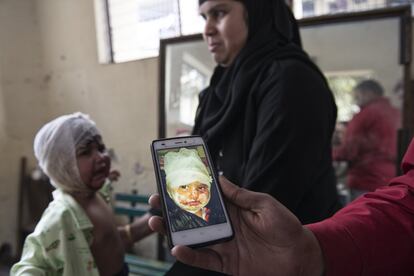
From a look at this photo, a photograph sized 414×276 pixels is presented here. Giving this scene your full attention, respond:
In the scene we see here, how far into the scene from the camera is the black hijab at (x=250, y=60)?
720 mm

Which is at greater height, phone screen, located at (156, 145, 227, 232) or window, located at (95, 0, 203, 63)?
window, located at (95, 0, 203, 63)

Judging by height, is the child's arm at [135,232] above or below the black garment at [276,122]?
below

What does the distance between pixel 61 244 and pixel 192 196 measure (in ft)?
1.66

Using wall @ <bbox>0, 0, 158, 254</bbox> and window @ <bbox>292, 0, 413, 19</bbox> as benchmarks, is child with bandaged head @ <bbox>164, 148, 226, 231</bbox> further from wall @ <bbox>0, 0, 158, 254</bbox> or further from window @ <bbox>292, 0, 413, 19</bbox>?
wall @ <bbox>0, 0, 158, 254</bbox>

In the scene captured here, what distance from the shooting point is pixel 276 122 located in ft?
2.05

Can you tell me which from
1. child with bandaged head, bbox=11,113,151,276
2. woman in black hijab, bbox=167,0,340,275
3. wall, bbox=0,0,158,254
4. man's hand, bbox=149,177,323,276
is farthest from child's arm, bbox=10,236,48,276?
wall, bbox=0,0,158,254

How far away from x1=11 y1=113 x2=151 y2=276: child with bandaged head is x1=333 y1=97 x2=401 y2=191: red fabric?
2.70ft

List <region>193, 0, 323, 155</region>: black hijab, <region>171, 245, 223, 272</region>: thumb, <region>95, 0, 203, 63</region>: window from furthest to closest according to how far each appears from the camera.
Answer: <region>95, 0, 203, 63</region>: window < <region>193, 0, 323, 155</region>: black hijab < <region>171, 245, 223, 272</region>: thumb

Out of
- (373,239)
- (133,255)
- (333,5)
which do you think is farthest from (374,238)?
(133,255)

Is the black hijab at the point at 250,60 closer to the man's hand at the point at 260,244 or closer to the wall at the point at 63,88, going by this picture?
the man's hand at the point at 260,244

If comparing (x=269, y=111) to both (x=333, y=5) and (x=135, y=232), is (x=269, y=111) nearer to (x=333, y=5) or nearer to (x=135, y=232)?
(x=135, y=232)

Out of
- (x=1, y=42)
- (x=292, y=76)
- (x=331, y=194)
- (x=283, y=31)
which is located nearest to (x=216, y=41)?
(x=283, y=31)

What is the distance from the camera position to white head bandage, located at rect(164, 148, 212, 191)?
0.50m

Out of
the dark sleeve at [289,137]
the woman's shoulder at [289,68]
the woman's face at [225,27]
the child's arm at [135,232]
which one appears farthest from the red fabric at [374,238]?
the child's arm at [135,232]
